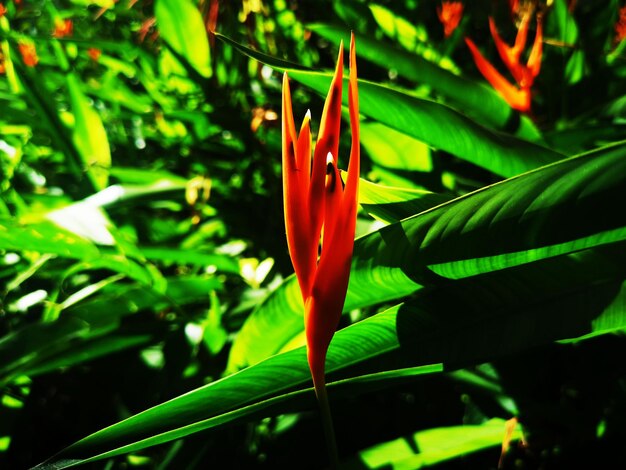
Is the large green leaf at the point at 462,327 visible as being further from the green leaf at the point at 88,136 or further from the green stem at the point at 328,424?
the green leaf at the point at 88,136

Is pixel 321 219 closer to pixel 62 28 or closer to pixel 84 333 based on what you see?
pixel 84 333

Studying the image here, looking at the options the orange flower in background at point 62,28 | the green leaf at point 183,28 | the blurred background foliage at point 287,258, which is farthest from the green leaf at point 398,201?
the orange flower in background at point 62,28

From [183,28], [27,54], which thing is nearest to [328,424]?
[183,28]

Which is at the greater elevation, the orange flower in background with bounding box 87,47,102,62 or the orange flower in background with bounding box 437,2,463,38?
the orange flower in background with bounding box 437,2,463,38

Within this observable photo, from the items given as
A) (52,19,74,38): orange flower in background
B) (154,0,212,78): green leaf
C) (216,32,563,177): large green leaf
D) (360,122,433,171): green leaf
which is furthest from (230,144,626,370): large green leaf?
(52,19,74,38): orange flower in background

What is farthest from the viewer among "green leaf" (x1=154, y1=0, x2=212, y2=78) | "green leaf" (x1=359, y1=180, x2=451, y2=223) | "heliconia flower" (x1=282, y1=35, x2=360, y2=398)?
"green leaf" (x1=154, y1=0, x2=212, y2=78)

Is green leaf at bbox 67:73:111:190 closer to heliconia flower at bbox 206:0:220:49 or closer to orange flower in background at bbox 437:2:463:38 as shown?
heliconia flower at bbox 206:0:220:49

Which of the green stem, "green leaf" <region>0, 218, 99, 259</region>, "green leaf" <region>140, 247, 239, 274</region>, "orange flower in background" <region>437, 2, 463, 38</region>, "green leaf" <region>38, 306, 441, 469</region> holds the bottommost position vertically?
"green leaf" <region>140, 247, 239, 274</region>

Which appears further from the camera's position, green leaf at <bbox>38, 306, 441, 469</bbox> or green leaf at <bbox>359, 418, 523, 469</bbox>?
green leaf at <bbox>359, 418, 523, 469</bbox>
